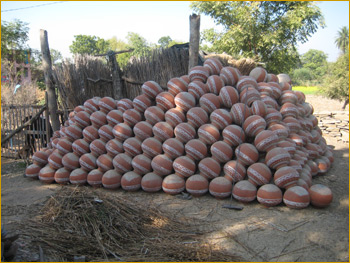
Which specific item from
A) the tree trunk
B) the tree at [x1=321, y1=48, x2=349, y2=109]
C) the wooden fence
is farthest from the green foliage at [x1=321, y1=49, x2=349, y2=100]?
the wooden fence

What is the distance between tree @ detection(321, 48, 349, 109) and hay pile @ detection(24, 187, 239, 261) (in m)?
15.9

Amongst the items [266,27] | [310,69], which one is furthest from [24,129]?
[310,69]

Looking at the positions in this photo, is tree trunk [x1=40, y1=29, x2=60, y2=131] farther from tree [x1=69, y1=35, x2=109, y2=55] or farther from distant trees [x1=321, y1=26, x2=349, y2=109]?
tree [x1=69, y1=35, x2=109, y2=55]

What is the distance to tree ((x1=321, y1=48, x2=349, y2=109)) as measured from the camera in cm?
1600

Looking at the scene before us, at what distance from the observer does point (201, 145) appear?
4.85 metres

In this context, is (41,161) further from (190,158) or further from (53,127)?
(190,158)

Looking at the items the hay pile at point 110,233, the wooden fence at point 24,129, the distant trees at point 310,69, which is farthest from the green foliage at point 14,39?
the distant trees at point 310,69

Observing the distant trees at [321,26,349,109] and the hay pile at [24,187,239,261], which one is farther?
the distant trees at [321,26,349,109]

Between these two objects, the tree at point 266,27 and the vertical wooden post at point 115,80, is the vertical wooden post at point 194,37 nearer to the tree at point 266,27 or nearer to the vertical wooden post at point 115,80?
the vertical wooden post at point 115,80

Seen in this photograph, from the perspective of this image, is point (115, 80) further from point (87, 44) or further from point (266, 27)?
point (87, 44)

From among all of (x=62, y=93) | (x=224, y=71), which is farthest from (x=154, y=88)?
(x=62, y=93)

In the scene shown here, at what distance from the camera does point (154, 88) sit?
5.73m

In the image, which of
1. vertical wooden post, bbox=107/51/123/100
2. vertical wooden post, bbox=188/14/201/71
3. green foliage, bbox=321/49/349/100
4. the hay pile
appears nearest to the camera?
the hay pile

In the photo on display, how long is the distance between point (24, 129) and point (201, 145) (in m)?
5.86
